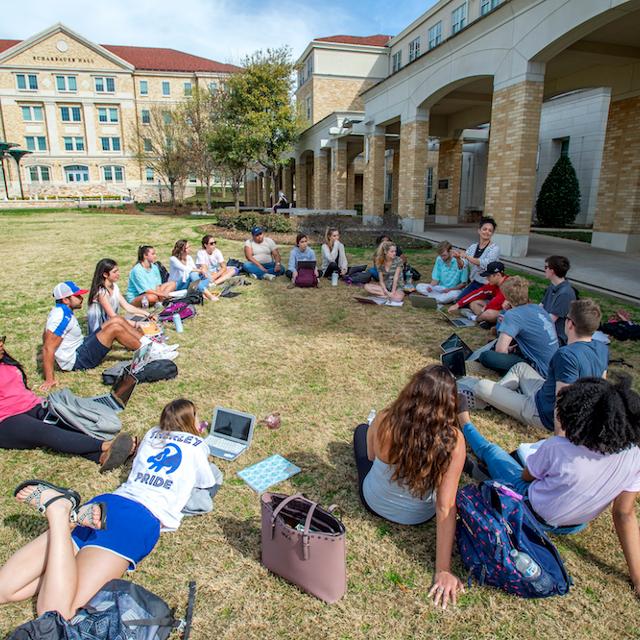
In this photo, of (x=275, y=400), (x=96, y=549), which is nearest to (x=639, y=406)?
(x=96, y=549)

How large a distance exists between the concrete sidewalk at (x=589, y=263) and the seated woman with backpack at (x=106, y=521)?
890cm

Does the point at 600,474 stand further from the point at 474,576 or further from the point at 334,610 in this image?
the point at 334,610

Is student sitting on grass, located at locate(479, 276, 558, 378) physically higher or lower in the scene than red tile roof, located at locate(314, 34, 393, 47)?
lower

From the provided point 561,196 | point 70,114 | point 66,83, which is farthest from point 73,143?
point 561,196

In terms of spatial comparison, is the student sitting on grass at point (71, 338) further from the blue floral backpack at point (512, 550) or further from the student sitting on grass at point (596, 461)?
the student sitting on grass at point (596, 461)

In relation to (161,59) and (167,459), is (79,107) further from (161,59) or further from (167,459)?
(167,459)

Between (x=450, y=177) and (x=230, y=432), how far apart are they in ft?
73.7

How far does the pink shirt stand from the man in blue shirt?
13.7 feet

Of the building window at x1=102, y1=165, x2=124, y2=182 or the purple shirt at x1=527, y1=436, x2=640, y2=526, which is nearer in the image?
the purple shirt at x1=527, y1=436, x2=640, y2=526

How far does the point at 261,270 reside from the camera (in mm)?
10898

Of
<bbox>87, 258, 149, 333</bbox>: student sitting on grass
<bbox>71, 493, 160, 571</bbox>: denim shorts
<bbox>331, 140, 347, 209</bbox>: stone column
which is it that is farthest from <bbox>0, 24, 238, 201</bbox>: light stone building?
<bbox>71, 493, 160, 571</bbox>: denim shorts

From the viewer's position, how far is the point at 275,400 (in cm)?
516

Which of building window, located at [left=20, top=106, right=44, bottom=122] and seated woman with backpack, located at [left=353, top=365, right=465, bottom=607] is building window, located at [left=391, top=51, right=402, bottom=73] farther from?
building window, located at [left=20, top=106, right=44, bottom=122]

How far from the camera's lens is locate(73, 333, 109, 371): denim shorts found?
5.76 metres
